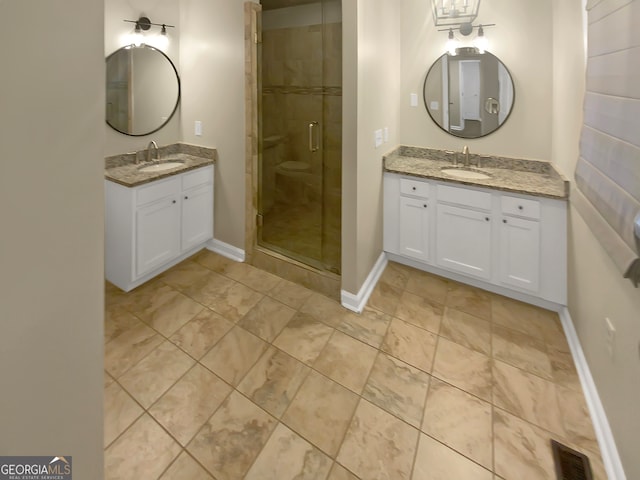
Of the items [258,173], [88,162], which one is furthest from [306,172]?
[88,162]

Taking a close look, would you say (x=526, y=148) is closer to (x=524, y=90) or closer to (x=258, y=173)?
(x=524, y=90)

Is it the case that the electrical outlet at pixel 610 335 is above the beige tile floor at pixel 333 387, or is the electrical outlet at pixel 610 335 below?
above

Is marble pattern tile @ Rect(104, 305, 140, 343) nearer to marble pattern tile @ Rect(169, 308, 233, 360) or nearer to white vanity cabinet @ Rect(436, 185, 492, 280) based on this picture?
marble pattern tile @ Rect(169, 308, 233, 360)

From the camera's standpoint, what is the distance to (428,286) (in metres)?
2.79

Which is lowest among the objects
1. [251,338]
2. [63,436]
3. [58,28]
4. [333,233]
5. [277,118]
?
[251,338]

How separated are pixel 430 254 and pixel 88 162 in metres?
2.61

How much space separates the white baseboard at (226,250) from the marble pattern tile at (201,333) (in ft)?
2.70

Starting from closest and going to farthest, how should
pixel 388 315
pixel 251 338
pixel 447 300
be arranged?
pixel 251 338, pixel 388 315, pixel 447 300

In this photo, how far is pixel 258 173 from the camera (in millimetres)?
2982

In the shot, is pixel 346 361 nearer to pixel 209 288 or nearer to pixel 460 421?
pixel 460 421

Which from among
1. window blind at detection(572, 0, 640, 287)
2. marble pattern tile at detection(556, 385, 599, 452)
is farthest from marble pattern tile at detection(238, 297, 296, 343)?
window blind at detection(572, 0, 640, 287)

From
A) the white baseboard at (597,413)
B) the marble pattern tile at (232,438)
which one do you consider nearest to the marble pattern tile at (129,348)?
the marble pattern tile at (232,438)

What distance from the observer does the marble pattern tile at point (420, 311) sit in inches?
91.6

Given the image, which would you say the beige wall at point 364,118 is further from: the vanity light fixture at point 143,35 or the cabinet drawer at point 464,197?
the vanity light fixture at point 143,35
